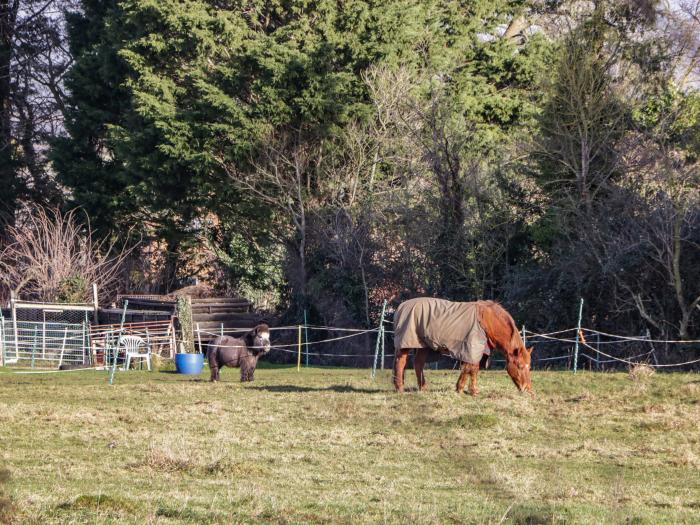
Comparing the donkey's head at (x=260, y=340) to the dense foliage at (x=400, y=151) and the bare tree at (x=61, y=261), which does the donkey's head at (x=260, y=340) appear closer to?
the dense foliage at (x=400, y=151)

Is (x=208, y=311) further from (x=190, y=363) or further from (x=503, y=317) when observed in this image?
(x=503, y=317)

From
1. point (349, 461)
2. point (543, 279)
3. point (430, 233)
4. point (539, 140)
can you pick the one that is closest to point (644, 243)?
point (543, 279)

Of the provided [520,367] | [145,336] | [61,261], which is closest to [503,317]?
[520,367]

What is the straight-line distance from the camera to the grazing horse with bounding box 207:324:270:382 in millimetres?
20953

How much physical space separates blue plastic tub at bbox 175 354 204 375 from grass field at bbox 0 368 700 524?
15.1 feet

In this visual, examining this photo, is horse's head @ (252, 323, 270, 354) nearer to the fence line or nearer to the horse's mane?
the horse's mane

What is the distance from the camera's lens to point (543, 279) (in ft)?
90.9

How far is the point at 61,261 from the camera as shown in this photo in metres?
36.4

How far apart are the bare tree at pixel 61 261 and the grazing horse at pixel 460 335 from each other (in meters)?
20.1

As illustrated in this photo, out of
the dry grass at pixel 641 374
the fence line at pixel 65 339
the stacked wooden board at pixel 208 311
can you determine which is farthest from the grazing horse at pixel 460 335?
the stacked wooden board at pixel 208 311

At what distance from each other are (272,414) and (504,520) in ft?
25.6

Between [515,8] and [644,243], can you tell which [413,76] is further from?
[644,243]

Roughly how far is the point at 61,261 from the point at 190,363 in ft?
44.5

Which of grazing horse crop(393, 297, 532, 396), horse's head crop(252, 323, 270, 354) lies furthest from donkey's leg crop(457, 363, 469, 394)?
horse's head crop(252, 323, 270, 354)
